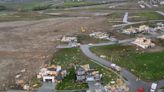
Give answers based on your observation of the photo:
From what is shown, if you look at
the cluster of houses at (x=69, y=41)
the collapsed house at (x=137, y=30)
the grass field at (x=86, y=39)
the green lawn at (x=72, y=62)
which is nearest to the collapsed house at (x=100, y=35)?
the grass field at (x=86, y=39)

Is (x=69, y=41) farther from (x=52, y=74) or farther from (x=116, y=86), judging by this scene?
(x=116, y=86)

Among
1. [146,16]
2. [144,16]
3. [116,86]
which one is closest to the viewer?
[116,86]

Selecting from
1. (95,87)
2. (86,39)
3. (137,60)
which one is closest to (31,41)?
(86,39)

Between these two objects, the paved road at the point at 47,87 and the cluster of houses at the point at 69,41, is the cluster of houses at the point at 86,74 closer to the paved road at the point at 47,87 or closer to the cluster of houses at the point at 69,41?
the paved road at the point at 47,87

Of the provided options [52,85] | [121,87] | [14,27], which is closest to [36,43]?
[14,27]

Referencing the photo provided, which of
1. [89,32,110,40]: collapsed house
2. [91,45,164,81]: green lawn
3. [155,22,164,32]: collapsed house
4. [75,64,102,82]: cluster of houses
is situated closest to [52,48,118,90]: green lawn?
[75,64,102,82]: cluster of houses
